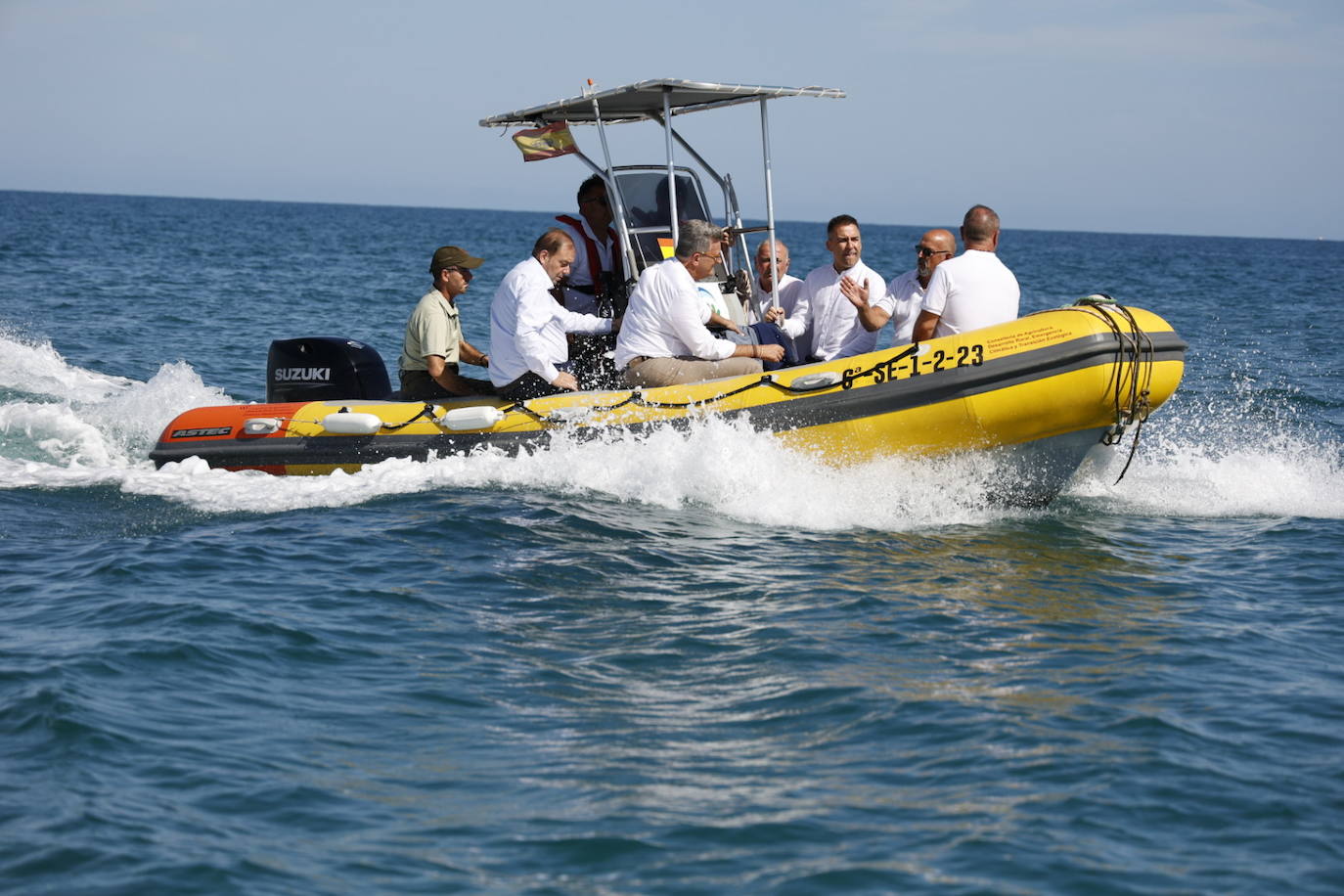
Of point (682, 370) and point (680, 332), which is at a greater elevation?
point (680, 332)

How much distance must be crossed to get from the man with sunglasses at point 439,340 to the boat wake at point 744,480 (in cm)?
71

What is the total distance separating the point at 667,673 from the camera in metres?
4.84

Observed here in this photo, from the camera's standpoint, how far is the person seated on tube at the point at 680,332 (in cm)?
725

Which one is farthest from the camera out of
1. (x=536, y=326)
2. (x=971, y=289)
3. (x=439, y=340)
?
(x=439, y=340)

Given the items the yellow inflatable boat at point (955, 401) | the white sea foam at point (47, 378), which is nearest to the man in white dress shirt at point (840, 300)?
the yellow inflatable boat at point (955, 401)

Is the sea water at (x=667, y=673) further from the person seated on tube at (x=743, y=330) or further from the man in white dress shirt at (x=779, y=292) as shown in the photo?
the man in white dress shirt at (x=779, y=292)

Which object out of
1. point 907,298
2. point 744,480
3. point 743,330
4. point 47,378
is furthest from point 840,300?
point 47,378

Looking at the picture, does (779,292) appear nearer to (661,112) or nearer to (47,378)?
(661,112)

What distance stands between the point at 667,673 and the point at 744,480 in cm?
252

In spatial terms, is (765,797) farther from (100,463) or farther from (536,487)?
(100,463)

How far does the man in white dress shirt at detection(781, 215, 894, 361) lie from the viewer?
Result: 7605mm

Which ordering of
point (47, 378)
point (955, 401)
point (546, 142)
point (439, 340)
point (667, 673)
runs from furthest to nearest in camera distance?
point (47, 378), point (546, 142), point (439, 340), point (955, 401), point (667, 673)

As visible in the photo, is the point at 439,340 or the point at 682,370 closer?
the point at 682,370

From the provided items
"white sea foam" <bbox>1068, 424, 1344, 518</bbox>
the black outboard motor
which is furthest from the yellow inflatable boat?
the black outboard motor
